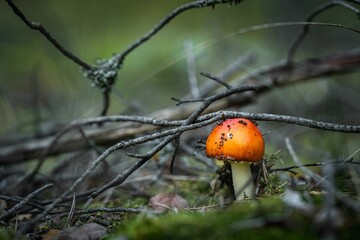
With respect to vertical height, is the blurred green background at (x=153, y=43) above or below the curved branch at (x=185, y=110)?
above

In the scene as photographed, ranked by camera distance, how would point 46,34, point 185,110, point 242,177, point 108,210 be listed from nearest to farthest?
point 108,210 → point 242,177 → point 46,34 → point 185,110

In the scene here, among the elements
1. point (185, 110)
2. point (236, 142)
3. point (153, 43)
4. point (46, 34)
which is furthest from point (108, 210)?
point (153, 43)

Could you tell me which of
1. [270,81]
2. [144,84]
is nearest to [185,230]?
[270,81]

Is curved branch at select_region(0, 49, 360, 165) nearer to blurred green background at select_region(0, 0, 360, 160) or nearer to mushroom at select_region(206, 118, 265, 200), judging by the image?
mushroom at select_region(206, 118, 265, 200)

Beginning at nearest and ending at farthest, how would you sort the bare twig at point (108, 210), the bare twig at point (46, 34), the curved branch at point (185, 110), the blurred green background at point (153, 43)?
the bare twig at point (108, 210) → the bare twig at point (46, 34) → the curved branch at point (185, 110) → the blurred green background at point (153, 43)

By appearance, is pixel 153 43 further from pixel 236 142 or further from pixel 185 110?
pixel 236 142

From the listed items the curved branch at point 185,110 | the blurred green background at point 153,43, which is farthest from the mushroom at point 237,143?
the blurred green background at point 153,43

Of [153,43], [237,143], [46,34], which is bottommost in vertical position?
[237,143]

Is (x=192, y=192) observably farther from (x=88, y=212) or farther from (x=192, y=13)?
(x=192, y=13)

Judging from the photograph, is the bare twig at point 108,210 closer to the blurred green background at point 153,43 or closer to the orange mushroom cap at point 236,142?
the orange mushroom cap at point 236,142
